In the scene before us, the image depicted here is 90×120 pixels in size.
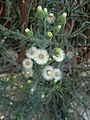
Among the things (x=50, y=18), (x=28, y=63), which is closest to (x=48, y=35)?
(x=50, y=18)

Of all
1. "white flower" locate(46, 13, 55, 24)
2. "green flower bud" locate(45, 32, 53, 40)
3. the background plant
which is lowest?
the background plant

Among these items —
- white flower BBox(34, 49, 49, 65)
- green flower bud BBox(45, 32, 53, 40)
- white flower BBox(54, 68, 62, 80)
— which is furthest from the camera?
white flower BBox(54, 68, 62, 80)

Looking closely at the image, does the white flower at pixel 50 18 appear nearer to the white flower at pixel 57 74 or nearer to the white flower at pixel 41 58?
the white flower at pixel 41 58

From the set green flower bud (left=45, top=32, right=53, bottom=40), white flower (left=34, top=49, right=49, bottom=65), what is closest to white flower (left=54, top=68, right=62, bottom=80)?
white flower (left=34, top=49, right=49, bottom=65)

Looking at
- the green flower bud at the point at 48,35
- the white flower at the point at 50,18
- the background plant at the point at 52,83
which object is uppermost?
the white flower at the point at 50,18

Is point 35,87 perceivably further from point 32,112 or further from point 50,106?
point 50,106

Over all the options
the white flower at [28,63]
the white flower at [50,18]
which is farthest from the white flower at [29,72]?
the white flower at [50,18]

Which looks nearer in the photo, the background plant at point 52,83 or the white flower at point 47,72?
the white flower at point 47,72

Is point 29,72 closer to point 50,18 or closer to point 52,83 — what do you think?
point 52,83

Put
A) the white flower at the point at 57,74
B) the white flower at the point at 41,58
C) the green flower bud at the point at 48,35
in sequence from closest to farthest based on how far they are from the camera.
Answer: the green flower bud at the point at 48,35 → the white flower at the point at 41,58 → the white flower at the point at 57,74

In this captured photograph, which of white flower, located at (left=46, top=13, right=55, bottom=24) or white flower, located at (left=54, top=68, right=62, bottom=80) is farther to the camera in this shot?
white flower, located at (left=54, top=68, right=62, bottom=80)

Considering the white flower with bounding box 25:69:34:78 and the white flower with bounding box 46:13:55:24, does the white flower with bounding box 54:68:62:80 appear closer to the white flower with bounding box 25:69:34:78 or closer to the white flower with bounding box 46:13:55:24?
the white flower with bounding box 25:69:34:78
